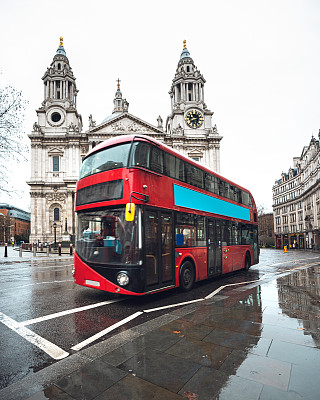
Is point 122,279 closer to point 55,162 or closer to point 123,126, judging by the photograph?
point 123,126

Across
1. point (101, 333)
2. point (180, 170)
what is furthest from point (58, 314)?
point (180, 170)

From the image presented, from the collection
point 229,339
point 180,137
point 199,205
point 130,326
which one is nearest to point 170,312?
point 130,326

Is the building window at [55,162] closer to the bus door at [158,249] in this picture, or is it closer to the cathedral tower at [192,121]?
the cathedral tower at [192,121]

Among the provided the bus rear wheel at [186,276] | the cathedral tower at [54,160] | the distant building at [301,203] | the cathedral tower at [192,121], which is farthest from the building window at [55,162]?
the distant building at [301,203]

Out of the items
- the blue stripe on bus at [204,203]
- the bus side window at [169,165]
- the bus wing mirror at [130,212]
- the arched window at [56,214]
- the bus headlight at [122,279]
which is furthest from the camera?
the arched window at [56,214]

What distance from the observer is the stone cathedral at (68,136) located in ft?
171

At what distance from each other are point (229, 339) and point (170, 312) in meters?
1.96

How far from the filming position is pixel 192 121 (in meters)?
56.6

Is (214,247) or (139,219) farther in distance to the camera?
(214,247)

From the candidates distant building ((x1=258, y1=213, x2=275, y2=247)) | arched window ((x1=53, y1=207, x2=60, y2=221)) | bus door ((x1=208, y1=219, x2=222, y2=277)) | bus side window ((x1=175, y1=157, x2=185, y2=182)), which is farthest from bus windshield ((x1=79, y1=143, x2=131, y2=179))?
distant building ((x1=258, y1=213, x2=275, y2=247))

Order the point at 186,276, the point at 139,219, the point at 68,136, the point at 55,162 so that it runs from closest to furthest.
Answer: the point at 139,219, the point at 186,276, the point at 68,136, the point at 55,162

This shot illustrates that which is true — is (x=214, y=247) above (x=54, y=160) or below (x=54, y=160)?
below

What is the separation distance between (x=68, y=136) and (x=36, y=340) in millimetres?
53172

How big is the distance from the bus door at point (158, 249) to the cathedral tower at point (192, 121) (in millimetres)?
47184
